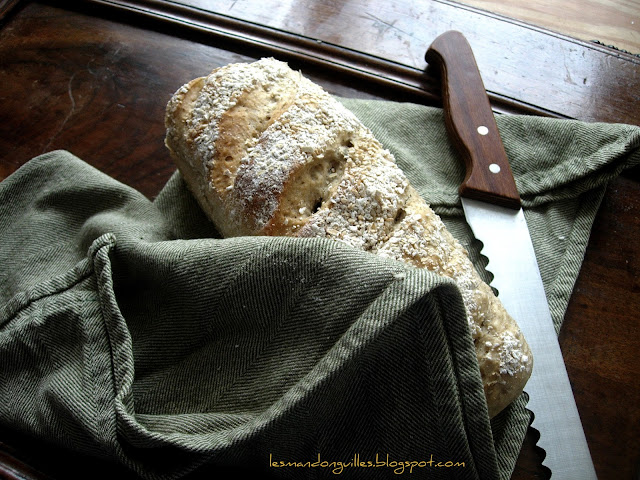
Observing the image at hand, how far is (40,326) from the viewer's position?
93 centimetres

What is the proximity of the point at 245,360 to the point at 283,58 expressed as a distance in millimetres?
884

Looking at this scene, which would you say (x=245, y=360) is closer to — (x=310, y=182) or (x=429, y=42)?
(x=310, y=182)

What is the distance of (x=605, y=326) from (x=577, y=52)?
0.77 metres

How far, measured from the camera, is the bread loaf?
36.2 inches

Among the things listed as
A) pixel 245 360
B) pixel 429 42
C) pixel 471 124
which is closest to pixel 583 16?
pixel 429 42

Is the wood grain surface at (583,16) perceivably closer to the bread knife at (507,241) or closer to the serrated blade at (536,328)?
the bread knife at (507,241)

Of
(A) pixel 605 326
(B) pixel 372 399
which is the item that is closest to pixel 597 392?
(A) pixel 605 326

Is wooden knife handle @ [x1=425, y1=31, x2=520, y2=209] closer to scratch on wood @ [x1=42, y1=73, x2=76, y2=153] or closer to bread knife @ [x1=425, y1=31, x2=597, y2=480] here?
bread knife @ [x1=425, y1=31, x2=597, y2=480]

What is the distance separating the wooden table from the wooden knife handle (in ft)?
0.25

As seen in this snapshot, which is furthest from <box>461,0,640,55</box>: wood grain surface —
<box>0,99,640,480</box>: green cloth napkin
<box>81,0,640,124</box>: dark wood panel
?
<box>0,99,640,480</box>: green cloth napkin

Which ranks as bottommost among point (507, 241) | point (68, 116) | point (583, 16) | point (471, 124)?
point (68, 116)

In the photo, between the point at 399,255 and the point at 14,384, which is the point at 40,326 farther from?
the point at 399,255

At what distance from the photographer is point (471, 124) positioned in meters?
1.25

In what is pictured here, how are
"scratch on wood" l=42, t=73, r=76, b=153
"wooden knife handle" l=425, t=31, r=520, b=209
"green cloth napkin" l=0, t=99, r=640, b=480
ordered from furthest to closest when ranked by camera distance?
"scratch on wood" l=42, t=73, r=76, b=153
"wooden knife handle" l=425, t=31, r=520, b=209
"green cloth napkin" l=0, t=99, r=640, b=480
